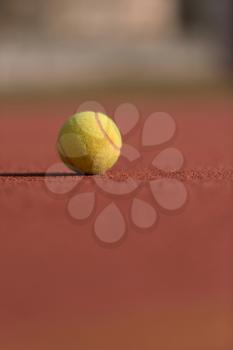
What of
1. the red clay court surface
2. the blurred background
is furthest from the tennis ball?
the blurred background

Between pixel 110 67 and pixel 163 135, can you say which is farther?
pixel 110 67

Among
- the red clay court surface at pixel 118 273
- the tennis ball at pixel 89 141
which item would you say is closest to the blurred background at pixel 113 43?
the tennis ball at pixel 89 141

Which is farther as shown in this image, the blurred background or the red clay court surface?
the blurred background

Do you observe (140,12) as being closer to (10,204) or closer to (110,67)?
(110,67)

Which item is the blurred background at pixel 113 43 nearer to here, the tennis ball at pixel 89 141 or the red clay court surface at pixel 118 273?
the tennis ball at pixel 89 141

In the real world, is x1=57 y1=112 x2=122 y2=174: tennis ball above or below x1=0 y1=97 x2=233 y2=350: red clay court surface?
above

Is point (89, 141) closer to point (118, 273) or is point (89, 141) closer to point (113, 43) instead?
point (118, 273)

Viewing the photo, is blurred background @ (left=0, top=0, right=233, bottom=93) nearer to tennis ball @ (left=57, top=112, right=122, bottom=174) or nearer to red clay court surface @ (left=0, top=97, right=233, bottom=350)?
tennis ball @ (left=57, top=112, right=122, bottom=174)

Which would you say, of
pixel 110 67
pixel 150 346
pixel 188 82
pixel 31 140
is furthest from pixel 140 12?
pixel 150 346
